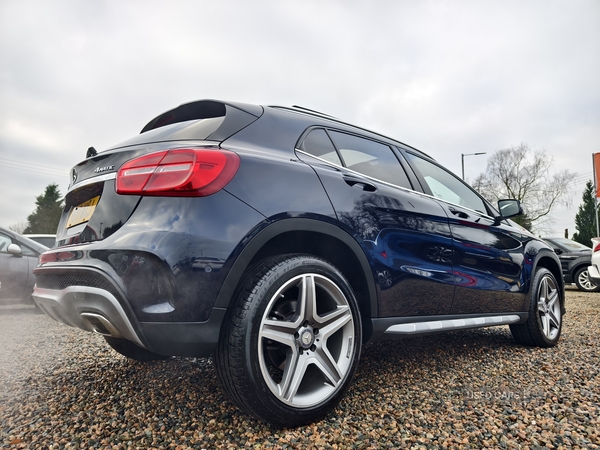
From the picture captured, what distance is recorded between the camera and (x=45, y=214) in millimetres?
42531

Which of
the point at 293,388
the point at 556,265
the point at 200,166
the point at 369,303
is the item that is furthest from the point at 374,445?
the point at 556,265

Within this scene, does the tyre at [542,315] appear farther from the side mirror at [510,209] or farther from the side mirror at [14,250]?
the side mirror at [14,250]

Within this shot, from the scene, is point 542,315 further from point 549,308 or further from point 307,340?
point 307,340

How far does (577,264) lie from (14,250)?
1280cm

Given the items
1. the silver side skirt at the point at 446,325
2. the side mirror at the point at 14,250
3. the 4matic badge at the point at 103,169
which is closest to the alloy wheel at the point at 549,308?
the silver side skirt at the point at 446,325

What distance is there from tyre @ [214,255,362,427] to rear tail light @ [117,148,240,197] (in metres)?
0.45

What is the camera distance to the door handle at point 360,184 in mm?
2412

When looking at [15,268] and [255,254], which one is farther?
[15,268]

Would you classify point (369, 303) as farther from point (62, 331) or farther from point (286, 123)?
point (62, 331)

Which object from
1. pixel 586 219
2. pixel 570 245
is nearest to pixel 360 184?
pixel 570 245

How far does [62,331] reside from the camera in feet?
16.5

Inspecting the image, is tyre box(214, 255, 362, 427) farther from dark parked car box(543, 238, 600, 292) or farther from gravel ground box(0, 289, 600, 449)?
dark parked car box(543, 238, 600, 292)

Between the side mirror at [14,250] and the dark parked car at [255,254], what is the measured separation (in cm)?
533

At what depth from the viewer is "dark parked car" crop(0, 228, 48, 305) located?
22.4 feet
